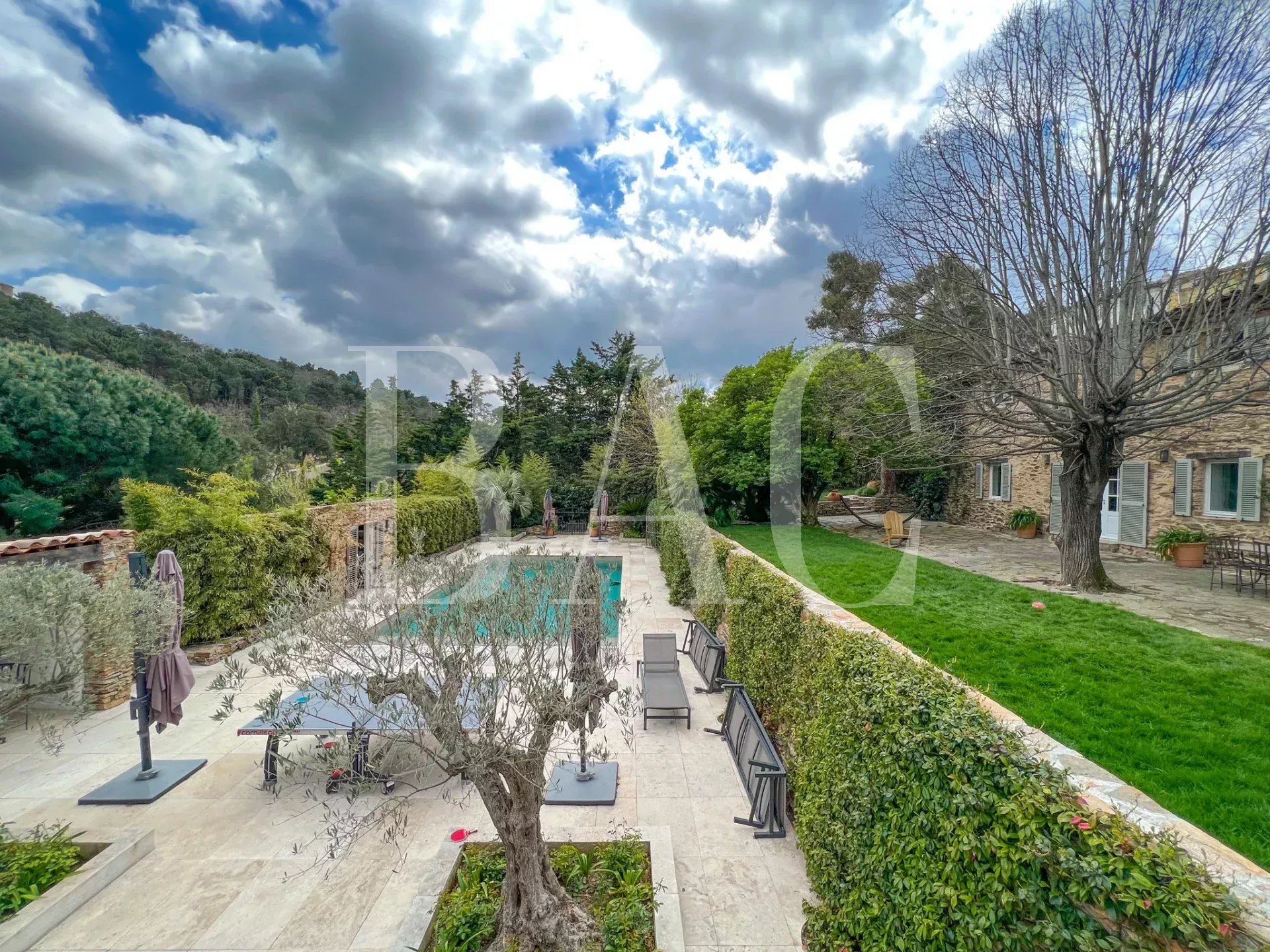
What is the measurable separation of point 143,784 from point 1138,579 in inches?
573

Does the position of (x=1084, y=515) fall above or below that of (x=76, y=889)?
above

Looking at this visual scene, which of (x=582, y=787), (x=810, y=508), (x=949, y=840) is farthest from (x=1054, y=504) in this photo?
(x=949, y=840)

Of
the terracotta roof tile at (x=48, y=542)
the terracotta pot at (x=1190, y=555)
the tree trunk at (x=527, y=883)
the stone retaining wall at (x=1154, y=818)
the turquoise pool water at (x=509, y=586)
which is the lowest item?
the tree trunk at (x=527, y=883)

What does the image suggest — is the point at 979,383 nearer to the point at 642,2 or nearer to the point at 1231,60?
the point at 1231,60

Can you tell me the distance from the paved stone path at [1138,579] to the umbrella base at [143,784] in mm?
11020

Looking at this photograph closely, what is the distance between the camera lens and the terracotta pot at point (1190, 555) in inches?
418

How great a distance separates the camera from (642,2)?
10844 mm

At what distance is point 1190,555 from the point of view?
1071cm

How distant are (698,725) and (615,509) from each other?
1744 centimetres

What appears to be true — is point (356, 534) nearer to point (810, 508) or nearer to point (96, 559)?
point (96, 559)

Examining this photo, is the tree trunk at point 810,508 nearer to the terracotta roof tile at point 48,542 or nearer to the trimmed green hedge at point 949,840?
the trimmed green hedge at point 949,840

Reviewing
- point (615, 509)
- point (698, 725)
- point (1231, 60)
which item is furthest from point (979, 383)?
point (615, 509)

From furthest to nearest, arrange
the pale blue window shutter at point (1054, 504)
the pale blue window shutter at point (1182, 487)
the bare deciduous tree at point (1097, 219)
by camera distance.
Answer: the pale blue window shutter at point (1054, 504), the pale blue window shutter at point (1182, 487), the bare deciduous tree at point (1097, 219)

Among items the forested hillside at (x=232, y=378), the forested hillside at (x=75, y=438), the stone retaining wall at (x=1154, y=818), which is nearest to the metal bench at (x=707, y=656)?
the stone retaining wall at (x=1154, y=818)
